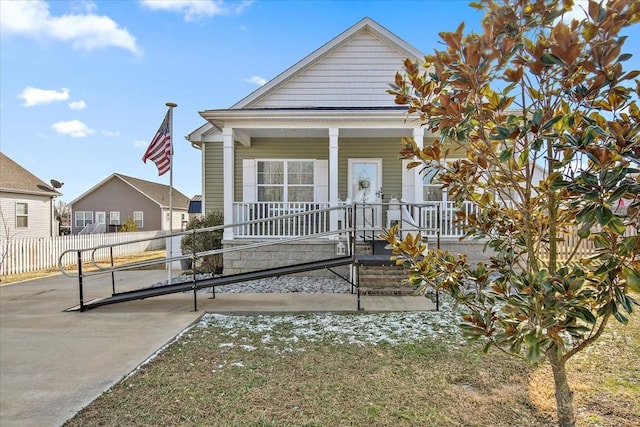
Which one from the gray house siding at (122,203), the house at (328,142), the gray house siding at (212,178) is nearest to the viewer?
the house at (328,142)

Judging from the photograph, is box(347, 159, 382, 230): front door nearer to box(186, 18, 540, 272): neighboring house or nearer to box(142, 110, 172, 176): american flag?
box(186, 18, 540, 272): neighboring house

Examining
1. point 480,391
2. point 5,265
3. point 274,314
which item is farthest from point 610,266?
point 5,265

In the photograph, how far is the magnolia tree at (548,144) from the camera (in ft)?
5.35

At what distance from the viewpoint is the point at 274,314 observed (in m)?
5.80

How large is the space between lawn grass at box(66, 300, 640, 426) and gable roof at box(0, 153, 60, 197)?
18.5 metres

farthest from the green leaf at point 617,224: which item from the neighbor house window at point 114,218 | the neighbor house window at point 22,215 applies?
the neighbor house window at point 114,218

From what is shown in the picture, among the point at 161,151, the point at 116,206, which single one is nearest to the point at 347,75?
the point at 161,151

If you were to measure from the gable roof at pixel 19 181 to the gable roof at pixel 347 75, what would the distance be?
46.7 ft

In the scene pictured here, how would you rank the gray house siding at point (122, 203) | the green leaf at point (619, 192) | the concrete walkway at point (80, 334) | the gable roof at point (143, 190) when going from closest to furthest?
the green leaf at point (619, 192) → the concrete walkway at point (80, 334) → the gable roof at point (143, 190) → the gray house siding at point (122, 203)

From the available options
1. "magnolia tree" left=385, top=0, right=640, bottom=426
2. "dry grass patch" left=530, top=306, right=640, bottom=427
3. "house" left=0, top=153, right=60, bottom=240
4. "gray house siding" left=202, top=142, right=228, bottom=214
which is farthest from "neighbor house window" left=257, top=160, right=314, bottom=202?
"house" left=0, top=153, right=60, bottom=240

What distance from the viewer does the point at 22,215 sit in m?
18.2

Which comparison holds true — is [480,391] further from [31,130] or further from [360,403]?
[31,130]

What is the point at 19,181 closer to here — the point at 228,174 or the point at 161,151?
the point at 161,151

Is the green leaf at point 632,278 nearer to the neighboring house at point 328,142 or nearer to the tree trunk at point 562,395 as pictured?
the tree trunk at point 562,395
